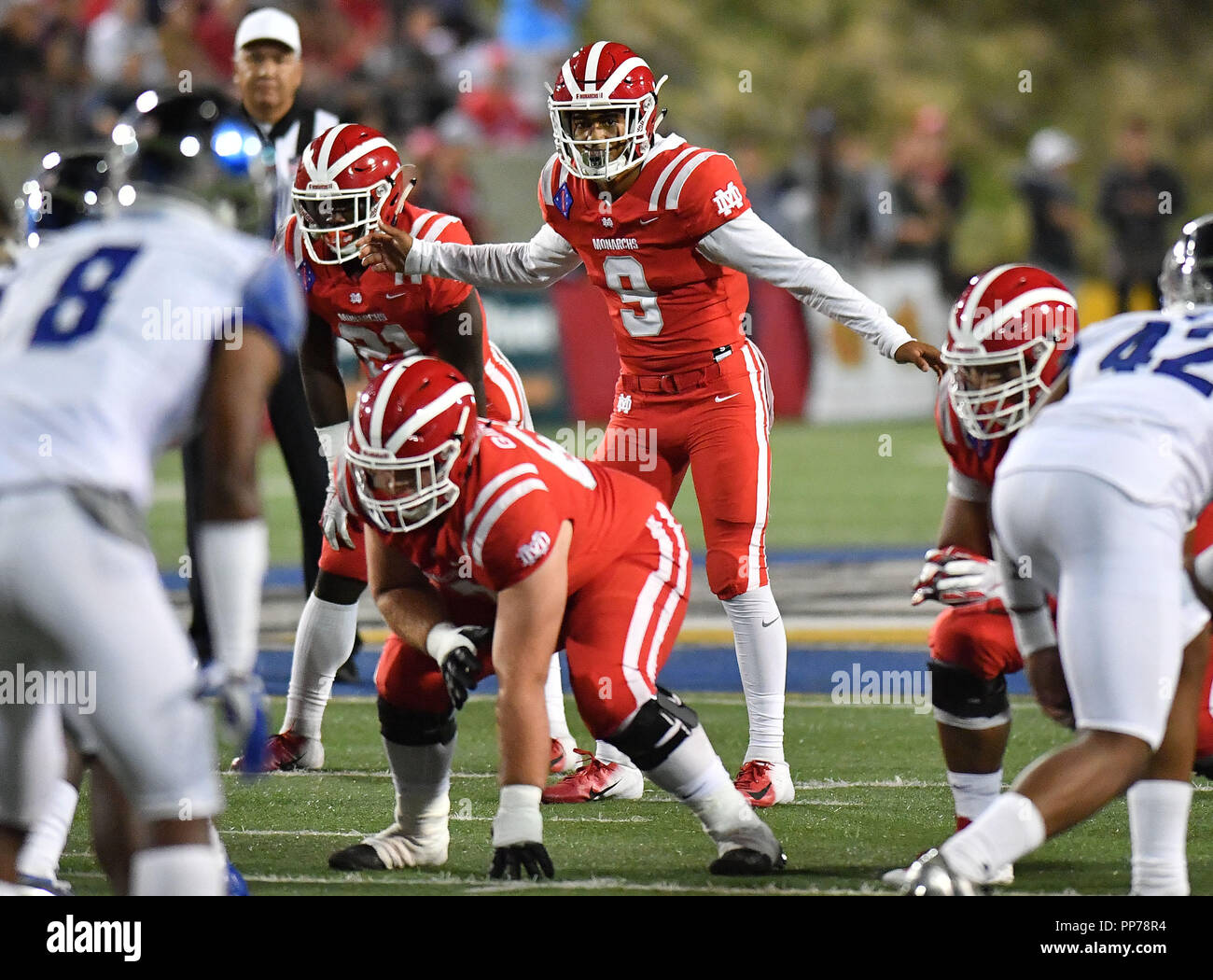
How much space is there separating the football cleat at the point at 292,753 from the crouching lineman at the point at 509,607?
3.63 ft

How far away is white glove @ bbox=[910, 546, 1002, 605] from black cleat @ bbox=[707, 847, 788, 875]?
2.34 feet

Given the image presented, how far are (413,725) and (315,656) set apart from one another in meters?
1.20

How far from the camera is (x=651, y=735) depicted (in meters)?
4.08

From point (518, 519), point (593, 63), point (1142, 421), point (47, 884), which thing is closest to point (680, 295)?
point (593, 63)

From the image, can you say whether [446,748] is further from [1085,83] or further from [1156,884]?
[1085,83]

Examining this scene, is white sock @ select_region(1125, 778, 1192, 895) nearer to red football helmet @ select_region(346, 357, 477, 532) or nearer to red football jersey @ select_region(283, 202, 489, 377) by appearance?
red football helmet @ select_region(346, 357, 477, 532)

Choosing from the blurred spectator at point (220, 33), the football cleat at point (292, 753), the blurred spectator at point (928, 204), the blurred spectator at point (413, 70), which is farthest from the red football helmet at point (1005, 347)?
the blurred spectator at point (928, 204)

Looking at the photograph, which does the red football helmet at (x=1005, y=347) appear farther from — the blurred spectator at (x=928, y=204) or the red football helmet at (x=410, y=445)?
the blurred spectator at (x=928, y=204)

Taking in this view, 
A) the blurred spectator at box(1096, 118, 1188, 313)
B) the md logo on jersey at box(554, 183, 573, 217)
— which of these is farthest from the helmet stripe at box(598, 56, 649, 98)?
the blurred spectator at box(1096, 118, 1188, 313)

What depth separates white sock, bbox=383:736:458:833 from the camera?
438cm

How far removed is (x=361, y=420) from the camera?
4047 millimetres

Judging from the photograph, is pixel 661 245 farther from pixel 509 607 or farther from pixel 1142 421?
pixel 1142 421
